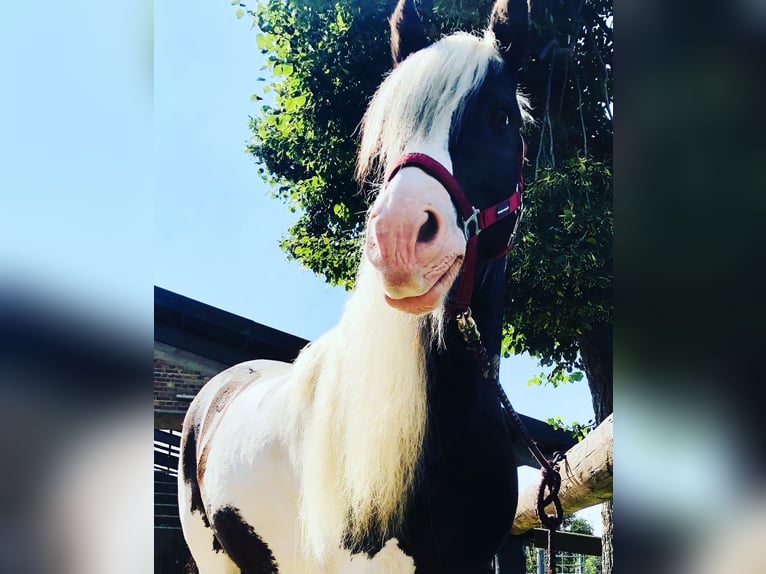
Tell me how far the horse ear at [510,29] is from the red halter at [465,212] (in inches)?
15.0

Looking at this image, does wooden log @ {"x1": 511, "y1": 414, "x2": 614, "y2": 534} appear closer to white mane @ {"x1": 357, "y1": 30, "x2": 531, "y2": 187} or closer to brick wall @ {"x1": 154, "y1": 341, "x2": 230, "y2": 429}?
white mane @ {"x1": 357, "y1": 30, "x2": 531, "y2": 187}

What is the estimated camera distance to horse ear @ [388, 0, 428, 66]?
6.03 feet

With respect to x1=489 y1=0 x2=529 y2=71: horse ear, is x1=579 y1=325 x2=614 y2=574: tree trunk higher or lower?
lower

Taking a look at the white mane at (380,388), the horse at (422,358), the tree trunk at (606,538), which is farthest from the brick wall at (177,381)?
the tree trunk at (606,538)

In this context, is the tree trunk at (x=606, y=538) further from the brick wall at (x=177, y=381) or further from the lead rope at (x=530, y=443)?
the brick wall at (x=177, y=381)

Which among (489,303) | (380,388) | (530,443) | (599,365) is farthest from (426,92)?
(599,365)

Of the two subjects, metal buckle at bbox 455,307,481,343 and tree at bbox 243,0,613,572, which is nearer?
metal buckle at bbox 455,307,481,343

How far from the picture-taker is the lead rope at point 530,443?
62.9 inches

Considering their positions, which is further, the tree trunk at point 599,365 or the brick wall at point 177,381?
the brick wall at point 177,381

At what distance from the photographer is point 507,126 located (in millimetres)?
1682

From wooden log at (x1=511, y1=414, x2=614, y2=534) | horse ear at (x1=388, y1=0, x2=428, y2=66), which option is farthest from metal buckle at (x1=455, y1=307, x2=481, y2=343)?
horse ear at (x1=388, y1=0, x2=428, y2=66)
